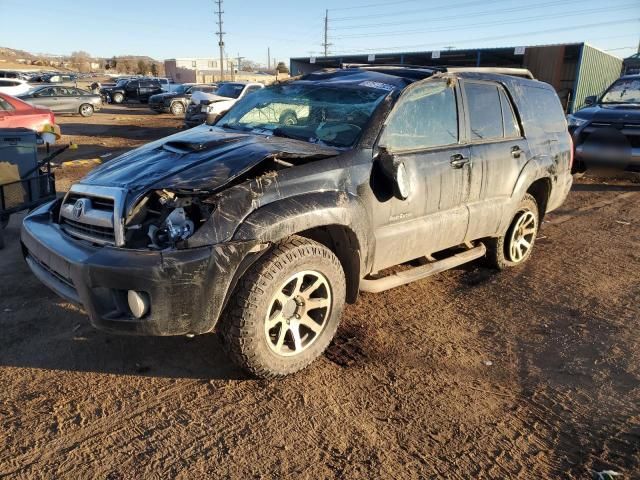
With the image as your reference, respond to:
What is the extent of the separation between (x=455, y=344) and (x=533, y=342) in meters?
0.61

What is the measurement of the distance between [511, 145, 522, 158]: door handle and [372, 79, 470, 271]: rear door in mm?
749

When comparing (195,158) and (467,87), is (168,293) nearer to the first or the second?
(195,158)

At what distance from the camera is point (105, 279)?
2643mm

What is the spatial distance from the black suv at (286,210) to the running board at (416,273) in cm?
2

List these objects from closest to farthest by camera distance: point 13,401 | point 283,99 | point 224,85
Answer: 1. point 13,401
2. point 283,99
3. point 224,85

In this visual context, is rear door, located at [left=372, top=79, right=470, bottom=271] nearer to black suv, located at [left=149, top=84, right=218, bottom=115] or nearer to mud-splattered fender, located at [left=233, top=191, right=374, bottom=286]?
mud-splattered fender, located at [left=233, top=191, right=374, bottom=286]

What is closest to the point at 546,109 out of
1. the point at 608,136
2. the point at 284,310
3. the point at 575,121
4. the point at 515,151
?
the point at 515,151

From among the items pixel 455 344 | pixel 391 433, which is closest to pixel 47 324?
pixel 391 433

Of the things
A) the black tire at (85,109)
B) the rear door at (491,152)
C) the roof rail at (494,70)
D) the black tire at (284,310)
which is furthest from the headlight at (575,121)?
the black tire at (85,109)

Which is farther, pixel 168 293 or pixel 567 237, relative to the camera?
pixel 567 237

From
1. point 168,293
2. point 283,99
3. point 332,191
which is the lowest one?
point 168,293

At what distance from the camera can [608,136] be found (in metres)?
9.41

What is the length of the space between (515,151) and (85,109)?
77.7 feet

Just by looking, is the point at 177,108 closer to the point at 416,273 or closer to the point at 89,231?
the point at 416,273
